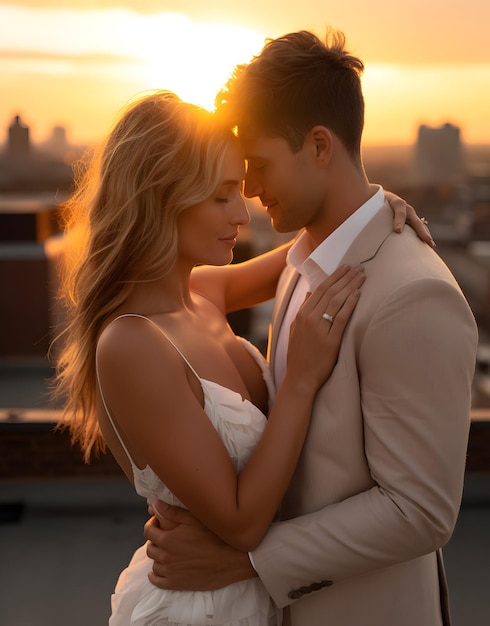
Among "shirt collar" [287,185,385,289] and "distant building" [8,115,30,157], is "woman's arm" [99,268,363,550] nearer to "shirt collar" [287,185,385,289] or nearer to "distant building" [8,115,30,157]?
"shirt collar" [287,185,385,289]

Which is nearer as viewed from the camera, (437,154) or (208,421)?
(208,421)

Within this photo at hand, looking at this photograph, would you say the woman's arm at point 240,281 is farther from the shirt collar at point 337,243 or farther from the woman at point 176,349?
the shirt collar at point 337,243

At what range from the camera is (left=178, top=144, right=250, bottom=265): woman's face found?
2318 mm

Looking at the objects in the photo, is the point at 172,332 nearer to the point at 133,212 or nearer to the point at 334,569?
the point at 133,212

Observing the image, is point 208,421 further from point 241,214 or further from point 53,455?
point 53,455

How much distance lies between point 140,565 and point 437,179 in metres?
75.2

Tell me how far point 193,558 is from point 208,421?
1.43 feet

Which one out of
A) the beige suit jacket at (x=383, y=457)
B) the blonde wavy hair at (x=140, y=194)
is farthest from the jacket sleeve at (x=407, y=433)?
the blonde wavy hair at (x=140, y=194)

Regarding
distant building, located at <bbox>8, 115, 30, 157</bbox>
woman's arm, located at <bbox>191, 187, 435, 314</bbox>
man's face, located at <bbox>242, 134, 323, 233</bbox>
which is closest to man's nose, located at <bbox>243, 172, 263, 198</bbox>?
man's face, located at <bbox>242, 134, 323, 233</bbox>

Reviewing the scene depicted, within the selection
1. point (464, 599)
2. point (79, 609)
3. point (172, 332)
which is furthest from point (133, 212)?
point (464, 599)

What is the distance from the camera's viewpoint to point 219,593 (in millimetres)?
2299

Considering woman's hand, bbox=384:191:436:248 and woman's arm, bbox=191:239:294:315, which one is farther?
woman's arm, bbox=191:239:294:315

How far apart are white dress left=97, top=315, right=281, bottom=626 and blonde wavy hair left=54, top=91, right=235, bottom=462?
292 millimetres

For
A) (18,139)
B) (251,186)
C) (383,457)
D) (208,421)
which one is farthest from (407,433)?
(18,139)
